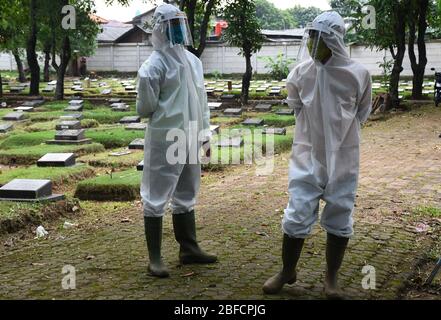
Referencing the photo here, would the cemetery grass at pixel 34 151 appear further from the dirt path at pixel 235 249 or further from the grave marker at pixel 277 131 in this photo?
the grave marker at pixel 277 131

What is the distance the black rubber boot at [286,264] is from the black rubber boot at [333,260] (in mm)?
183

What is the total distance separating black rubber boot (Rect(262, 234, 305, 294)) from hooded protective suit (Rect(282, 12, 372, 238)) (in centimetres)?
7

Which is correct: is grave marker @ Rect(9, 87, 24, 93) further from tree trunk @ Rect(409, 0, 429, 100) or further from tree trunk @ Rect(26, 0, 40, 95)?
tree trunk @ Rect(409, 0, 429, 100)

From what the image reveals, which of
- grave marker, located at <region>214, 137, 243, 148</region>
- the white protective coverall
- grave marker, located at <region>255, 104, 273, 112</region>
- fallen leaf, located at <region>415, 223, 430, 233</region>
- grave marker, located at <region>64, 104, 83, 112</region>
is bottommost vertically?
fallen leaf, located at <region>415, 223, 430, 233</region>

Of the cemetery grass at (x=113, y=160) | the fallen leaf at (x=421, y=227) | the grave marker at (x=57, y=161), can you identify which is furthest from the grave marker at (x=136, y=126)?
the fallen leaf at (x=421, y=227)

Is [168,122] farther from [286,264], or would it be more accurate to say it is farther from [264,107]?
[264,107]

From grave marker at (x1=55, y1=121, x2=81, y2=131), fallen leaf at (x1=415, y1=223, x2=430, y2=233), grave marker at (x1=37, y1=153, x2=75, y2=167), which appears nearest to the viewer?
fallen leaf at (x1=415, y1=223, x2=430, y2=233)

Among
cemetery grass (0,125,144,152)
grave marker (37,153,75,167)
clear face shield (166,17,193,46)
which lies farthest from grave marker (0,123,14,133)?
clear face shield (166,17,193,46)

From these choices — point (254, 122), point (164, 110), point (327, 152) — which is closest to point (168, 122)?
point (164, 110)

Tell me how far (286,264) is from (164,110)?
4.46ft

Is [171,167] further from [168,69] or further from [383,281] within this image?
[383,281]

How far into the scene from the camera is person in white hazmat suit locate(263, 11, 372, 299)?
377cm

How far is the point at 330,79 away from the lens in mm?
3816

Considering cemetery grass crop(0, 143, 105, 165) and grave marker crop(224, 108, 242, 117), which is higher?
grave marker crop(224, 108, 242, 117)
